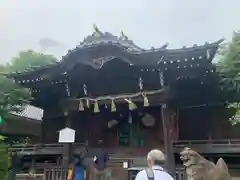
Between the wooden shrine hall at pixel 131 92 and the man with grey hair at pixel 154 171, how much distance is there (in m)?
7.73

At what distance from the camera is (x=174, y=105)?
1326cm

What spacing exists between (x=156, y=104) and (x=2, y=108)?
7.59 m

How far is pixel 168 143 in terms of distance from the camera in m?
11.8

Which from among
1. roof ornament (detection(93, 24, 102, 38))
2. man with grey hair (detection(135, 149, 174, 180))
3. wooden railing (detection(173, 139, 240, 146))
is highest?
roof ornament (detection(93, 24, 102, 38))

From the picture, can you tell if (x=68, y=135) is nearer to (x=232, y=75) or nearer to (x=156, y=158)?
(x=232, y=75)

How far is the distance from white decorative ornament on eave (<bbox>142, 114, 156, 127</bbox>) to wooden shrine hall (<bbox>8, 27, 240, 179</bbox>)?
20 millimetres

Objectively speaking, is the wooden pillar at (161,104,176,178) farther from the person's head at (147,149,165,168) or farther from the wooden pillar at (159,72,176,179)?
the person's head at (147,149,165,168)

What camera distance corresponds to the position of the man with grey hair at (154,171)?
3689mm

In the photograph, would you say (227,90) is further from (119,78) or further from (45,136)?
(45,136)

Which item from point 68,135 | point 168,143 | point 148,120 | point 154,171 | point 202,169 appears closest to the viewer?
point 154,171

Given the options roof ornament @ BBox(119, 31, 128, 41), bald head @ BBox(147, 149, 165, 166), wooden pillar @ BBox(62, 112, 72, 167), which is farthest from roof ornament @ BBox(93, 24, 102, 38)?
bald head @ BBox(147, 149, 165, 166)

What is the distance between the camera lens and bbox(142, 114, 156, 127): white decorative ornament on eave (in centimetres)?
1357

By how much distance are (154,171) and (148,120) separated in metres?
9.84

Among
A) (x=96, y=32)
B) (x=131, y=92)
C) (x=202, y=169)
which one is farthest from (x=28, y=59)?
(x=202, y=169)
